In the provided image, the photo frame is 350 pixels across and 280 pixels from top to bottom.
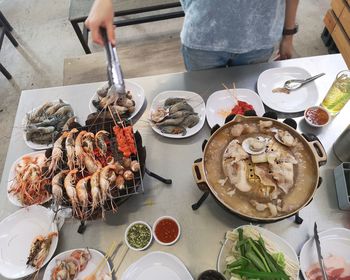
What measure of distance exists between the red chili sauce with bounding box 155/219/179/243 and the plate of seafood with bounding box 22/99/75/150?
937 millimetres

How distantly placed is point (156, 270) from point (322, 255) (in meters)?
0.90

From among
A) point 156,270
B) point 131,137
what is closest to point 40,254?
point 156,270

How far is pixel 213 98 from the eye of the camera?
199cm

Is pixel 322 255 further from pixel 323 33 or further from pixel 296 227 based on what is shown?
pixel 323 33

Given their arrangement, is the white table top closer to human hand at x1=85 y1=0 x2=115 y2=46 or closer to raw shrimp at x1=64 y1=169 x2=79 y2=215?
raw shrimp at x1=64 y1=169 x2=79 y2=215

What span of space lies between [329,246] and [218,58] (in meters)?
1.42

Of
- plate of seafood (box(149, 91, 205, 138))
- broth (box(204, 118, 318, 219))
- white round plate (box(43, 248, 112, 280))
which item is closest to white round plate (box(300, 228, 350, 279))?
broth (box(204, 118, 318, 219))

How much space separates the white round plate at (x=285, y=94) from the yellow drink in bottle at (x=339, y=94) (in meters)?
0.11

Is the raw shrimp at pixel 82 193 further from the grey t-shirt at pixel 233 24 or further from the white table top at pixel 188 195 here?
the grey t-shirt at pixel 233 24

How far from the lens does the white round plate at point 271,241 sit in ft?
4.72

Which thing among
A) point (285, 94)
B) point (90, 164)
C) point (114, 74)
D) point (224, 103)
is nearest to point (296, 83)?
point (285, 94)

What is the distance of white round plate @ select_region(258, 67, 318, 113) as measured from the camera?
1.94 m

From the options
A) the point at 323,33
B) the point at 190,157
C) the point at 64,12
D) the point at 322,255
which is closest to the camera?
the point at 322,255

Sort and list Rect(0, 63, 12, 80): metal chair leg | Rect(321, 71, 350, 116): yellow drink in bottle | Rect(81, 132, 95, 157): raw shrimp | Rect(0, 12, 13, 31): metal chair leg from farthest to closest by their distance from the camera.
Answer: Rect(0, 12, 13, 31): metal chair leg < Rect(0, 63, 12, 80): metal chair leg < Rect(321, 71, 350, 116): yellow drink in bottle < Rect(81, 132, 95, 157): raw shrimp
